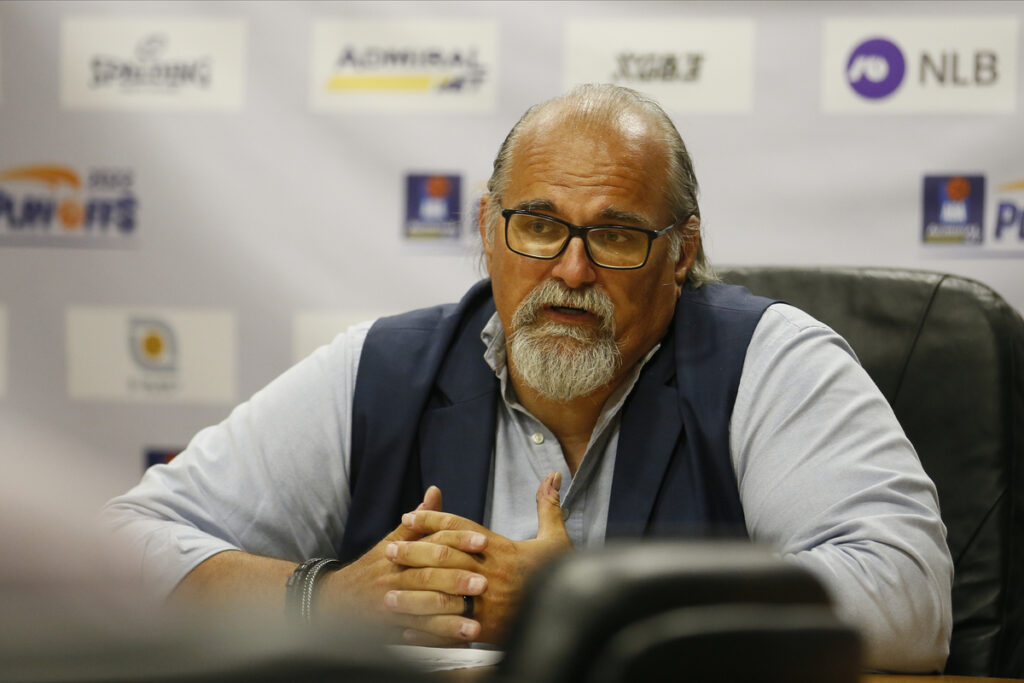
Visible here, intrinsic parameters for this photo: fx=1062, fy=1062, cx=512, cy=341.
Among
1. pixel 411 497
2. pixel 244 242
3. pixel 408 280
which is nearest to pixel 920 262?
pixel 408 280

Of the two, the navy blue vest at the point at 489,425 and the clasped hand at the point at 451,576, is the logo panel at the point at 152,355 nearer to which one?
the navy blue vest at the point at 489,425

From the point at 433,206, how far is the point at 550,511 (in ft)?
5.15

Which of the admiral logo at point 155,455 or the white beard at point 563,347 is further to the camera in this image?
the admiral logo at point 155,455

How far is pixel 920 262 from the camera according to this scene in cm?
292

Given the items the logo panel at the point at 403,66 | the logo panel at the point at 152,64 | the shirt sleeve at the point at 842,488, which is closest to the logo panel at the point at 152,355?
the logo panel at the point at 152,64

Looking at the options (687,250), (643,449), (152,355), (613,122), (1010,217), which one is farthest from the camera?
(152,355)

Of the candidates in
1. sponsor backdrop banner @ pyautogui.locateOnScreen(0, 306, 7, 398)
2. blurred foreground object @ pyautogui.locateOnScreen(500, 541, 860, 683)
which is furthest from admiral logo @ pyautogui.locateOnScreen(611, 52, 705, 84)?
blurred foreground object @ pyautogui.locateOnScreen(500, 541, 860, 683)

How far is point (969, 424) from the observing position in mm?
1940

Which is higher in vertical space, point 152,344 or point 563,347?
point 563,347

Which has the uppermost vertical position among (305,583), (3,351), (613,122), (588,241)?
(613,122)

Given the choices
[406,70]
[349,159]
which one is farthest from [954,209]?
[349,159]

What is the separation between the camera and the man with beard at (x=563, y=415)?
1757mm

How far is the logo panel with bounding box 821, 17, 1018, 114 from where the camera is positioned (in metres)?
2.87

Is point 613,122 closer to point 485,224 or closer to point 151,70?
point 485,224
